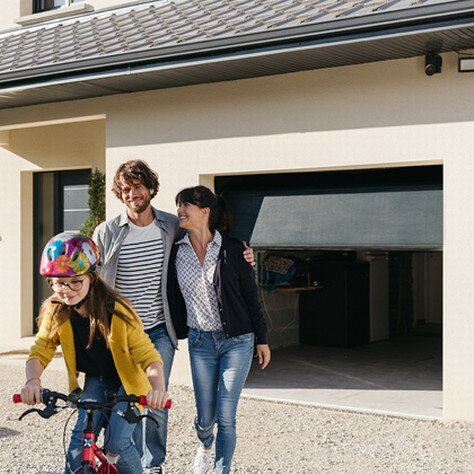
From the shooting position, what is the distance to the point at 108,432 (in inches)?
160

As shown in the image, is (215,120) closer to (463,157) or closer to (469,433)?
(463,157)

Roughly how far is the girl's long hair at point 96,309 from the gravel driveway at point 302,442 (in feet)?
7.38

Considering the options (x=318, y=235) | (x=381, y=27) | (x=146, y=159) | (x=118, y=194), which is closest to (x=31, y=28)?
(x=146, y=159)

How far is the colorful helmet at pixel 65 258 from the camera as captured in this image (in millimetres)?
3783

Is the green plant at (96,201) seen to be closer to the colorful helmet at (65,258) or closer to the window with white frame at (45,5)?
the window with white frame at (45,5)

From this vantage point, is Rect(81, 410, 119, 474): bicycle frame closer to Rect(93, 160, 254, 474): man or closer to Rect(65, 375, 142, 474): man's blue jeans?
Rect(65, 375, 142, 474): man's blue jeans

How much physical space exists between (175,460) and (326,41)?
3.37 m

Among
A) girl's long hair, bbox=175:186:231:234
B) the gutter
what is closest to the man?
girl's long hair, bbox=175:186:231:234

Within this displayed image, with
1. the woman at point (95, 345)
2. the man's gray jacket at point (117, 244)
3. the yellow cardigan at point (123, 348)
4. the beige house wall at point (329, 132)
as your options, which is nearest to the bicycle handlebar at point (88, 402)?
the woman at point (95, 345)

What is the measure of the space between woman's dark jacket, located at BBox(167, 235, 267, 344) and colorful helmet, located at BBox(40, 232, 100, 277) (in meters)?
1.54

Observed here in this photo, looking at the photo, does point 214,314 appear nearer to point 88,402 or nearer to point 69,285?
point 69,285

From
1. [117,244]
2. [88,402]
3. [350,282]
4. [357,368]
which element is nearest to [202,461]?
[117,244]

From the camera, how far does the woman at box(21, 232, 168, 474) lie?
3.92 m

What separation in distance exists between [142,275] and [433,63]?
3.32 m
